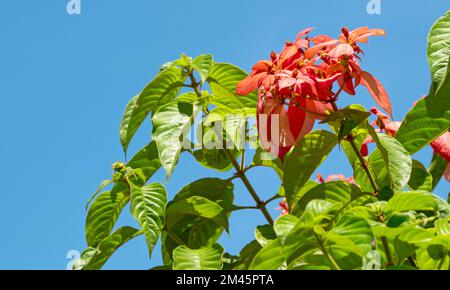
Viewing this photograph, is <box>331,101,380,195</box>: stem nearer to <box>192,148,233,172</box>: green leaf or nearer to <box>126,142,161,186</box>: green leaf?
<box>192,148,233,172</box>: green leaf

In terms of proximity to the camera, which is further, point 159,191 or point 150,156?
point 150,156

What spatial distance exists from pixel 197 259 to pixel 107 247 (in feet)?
1.34

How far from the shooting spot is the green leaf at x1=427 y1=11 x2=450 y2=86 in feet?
5.76

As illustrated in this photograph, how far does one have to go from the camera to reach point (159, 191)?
76.1 inches

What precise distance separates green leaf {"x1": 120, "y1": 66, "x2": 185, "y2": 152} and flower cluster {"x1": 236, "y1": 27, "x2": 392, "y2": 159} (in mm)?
283

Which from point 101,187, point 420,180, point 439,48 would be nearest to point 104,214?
point 101,187

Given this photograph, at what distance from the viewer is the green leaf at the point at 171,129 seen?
6.04ft

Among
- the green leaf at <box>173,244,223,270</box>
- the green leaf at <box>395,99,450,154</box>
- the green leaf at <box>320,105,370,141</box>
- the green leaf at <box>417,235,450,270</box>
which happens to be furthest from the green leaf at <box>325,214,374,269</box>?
the green leaf at <box>395,99,450,154</box>

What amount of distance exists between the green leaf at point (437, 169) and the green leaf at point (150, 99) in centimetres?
76

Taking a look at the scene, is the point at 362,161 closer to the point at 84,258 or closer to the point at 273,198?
the point at 273,198

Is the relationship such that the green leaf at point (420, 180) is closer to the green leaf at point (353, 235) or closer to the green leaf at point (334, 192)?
the green leaf at point (334, 192)
